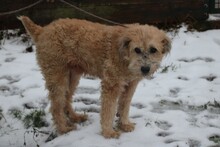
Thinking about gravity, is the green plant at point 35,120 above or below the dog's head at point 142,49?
below

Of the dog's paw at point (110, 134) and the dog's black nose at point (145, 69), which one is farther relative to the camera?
the dog's paw at point (110, 134)

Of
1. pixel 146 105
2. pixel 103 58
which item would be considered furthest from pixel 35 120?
pixel 146 105

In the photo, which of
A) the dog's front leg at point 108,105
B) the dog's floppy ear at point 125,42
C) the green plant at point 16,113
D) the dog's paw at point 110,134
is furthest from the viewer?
the green plant at point 16,113

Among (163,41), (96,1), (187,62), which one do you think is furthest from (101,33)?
(96,1)

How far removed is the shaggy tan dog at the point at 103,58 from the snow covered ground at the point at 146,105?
11.5 inches

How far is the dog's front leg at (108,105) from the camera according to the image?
4.75 m

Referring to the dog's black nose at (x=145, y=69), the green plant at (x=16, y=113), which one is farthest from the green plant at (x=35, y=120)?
the dog's black nose at (x=145, y=69)

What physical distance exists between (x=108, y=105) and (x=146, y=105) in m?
1.20

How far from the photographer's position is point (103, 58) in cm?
476

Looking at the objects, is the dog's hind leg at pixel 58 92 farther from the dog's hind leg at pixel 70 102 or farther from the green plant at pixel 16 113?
the green plant at pixel 16 113

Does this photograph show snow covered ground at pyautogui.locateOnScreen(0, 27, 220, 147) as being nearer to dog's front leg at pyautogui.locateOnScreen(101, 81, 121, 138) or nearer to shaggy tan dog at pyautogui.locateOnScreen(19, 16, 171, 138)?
dog's front leg at pyautogui.locateOnScreen(101, 81, 121, 138)

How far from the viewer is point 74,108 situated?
19.2 ft

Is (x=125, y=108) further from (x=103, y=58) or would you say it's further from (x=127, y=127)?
(x=103, y=58)

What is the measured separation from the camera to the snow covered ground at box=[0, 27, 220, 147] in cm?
496
